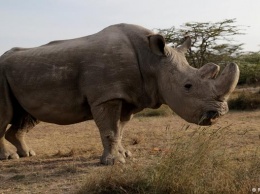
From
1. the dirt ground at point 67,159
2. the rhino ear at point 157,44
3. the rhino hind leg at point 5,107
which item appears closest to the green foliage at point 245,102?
the dirt ground at point 67,159

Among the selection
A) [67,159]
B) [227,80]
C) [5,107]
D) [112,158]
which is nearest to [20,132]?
[5,107]

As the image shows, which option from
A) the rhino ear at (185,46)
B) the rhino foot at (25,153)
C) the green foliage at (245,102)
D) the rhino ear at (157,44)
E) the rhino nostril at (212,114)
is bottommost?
the green foliage at (245,102)

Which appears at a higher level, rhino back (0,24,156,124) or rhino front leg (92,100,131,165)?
rhino back (0,24,156,124)

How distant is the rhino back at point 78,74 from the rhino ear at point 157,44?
234mm

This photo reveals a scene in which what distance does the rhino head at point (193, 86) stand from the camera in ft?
19.1

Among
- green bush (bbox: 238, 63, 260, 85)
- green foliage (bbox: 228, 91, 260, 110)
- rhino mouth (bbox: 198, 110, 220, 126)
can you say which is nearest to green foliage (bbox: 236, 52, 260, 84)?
green bush (bbox: 238, 63, 260, 85)

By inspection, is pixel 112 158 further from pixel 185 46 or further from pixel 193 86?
pixel 185 46

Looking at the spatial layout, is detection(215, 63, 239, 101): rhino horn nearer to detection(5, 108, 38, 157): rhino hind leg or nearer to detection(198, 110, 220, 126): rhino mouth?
detection(198, 110, 220, 126): rhino mouth

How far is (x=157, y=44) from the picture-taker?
6.46m

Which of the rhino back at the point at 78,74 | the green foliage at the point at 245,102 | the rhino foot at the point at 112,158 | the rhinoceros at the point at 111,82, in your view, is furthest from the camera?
the green foliage at the point at 245,102

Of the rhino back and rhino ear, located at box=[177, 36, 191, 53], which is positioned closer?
the rhino back

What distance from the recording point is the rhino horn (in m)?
5.80

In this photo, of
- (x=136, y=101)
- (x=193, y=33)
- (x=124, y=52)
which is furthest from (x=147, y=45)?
(x=193, y=33)

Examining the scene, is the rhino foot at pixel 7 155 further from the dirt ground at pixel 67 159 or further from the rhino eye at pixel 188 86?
the rhino eye at pixel 188 86
